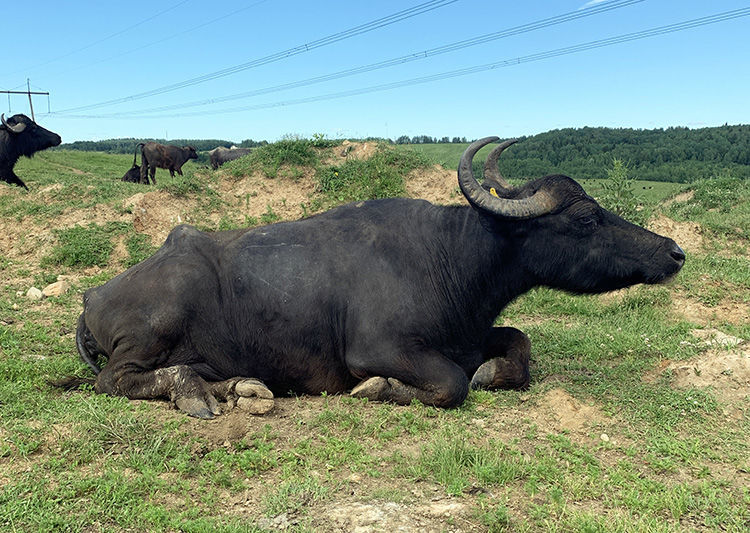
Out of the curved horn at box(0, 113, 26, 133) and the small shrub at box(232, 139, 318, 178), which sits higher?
the curved horn at box(0, 113, 26, 133)

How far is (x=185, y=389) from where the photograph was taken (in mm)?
4473

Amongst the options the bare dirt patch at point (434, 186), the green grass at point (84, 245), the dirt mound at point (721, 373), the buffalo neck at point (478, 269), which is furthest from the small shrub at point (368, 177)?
the dirt mound at point (721, 373)

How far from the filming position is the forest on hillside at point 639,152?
2631cm

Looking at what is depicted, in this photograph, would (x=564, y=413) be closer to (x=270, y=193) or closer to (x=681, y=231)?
(x=681, y=231)

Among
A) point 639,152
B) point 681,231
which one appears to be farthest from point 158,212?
point 639,152

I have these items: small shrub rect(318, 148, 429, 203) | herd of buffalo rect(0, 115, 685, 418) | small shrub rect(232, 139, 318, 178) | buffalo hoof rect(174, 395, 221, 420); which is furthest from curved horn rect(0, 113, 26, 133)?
buffalo hoof rect(174, 395, 221, 420)

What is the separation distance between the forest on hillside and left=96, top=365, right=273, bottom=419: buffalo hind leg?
21.5 metres

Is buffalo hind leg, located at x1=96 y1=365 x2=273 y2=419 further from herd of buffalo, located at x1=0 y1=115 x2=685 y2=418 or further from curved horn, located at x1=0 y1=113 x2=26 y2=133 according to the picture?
curved horn, located at x1=0 y1=113 x2=26 y2=133

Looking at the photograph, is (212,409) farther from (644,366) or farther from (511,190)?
(644,366)

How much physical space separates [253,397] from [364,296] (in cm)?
114

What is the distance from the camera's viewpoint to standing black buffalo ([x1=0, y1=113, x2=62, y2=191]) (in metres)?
16.2

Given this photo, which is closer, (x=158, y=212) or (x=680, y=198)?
(x=158, y=212)

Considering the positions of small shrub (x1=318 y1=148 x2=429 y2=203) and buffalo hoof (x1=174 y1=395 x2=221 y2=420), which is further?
small shrub (x1=318 y1=148 x2=429 y2=203)

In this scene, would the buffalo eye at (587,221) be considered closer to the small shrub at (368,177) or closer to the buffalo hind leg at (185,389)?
the buffalo hind leg at (185,389)
